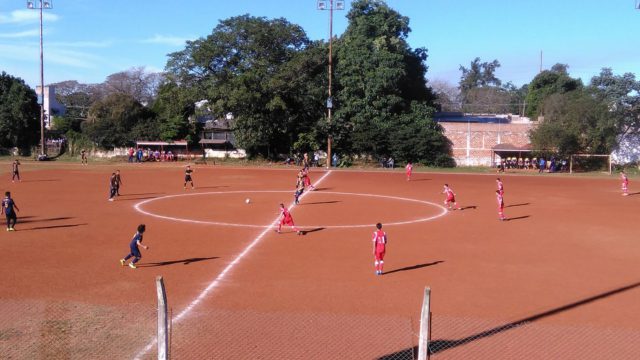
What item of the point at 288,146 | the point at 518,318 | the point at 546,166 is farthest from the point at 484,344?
the point at 288,146

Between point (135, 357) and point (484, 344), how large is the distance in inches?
248

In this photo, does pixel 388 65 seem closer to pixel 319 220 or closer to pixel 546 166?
pixel 546 166

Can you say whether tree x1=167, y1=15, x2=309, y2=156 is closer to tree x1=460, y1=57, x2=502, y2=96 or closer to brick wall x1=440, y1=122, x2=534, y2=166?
brick wall x1=440, y1=122, x2=534, y2=166

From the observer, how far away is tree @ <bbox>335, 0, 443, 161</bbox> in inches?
2338

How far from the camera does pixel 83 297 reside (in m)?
12.2

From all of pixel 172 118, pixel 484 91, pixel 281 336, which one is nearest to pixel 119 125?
pixel 172 118

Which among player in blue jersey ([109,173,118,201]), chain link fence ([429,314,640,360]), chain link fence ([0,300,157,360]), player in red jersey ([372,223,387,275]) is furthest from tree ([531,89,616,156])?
chain link fence ([0,300,157,360])

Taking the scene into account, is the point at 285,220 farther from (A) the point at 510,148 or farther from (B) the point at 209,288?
(A) the point at 510,148

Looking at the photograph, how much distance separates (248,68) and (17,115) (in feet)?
112

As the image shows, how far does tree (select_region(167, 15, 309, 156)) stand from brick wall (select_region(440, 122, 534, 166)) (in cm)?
1911

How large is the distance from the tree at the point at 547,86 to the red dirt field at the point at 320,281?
183 feet

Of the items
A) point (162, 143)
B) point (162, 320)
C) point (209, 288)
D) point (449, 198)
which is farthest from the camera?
point (162, 143)

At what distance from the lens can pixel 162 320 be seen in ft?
22.2

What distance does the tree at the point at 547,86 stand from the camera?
260ft
